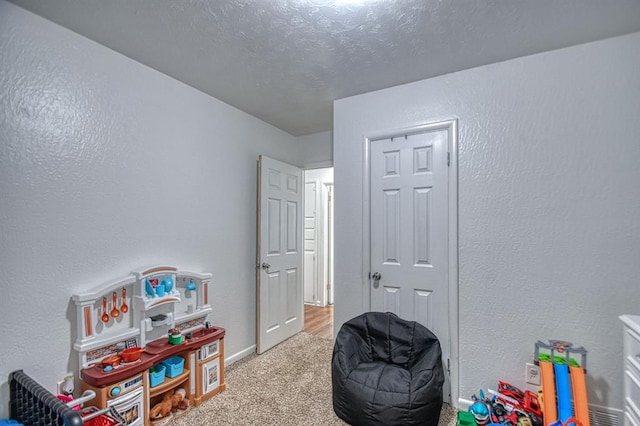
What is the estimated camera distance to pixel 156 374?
2.08m

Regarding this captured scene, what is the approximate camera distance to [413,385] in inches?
75.7

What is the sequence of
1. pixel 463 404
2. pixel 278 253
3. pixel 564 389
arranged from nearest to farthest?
pixel 564 389 < pixel 463 404 < pixel 278 253

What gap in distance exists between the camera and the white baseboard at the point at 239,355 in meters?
2.88

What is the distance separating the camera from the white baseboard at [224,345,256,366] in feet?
9.43

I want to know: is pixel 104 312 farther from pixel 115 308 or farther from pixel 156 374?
pixel 156 374

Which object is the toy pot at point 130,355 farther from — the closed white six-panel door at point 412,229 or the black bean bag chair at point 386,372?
the closed white six-panel door at point 412,229

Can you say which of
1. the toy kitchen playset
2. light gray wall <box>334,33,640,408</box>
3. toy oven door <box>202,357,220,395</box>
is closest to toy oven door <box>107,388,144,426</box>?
the toy kitchen playset

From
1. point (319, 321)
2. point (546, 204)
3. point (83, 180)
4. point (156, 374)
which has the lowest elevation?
point (319, 321)

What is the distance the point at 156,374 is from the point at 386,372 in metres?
1.59

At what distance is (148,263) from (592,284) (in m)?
3.02

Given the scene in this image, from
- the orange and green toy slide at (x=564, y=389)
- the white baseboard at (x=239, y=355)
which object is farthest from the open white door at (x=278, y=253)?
the orange and green toy slide at (x=564, y=389)

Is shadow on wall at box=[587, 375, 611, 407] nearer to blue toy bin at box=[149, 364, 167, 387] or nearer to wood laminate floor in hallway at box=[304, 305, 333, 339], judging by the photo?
wood laminate floor in hallway at box=[304, 305, 333, 339]

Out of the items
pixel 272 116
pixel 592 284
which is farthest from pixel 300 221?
pixel 592 284

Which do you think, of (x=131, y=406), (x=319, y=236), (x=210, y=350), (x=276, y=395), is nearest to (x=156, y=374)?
(x=131, y=406)
